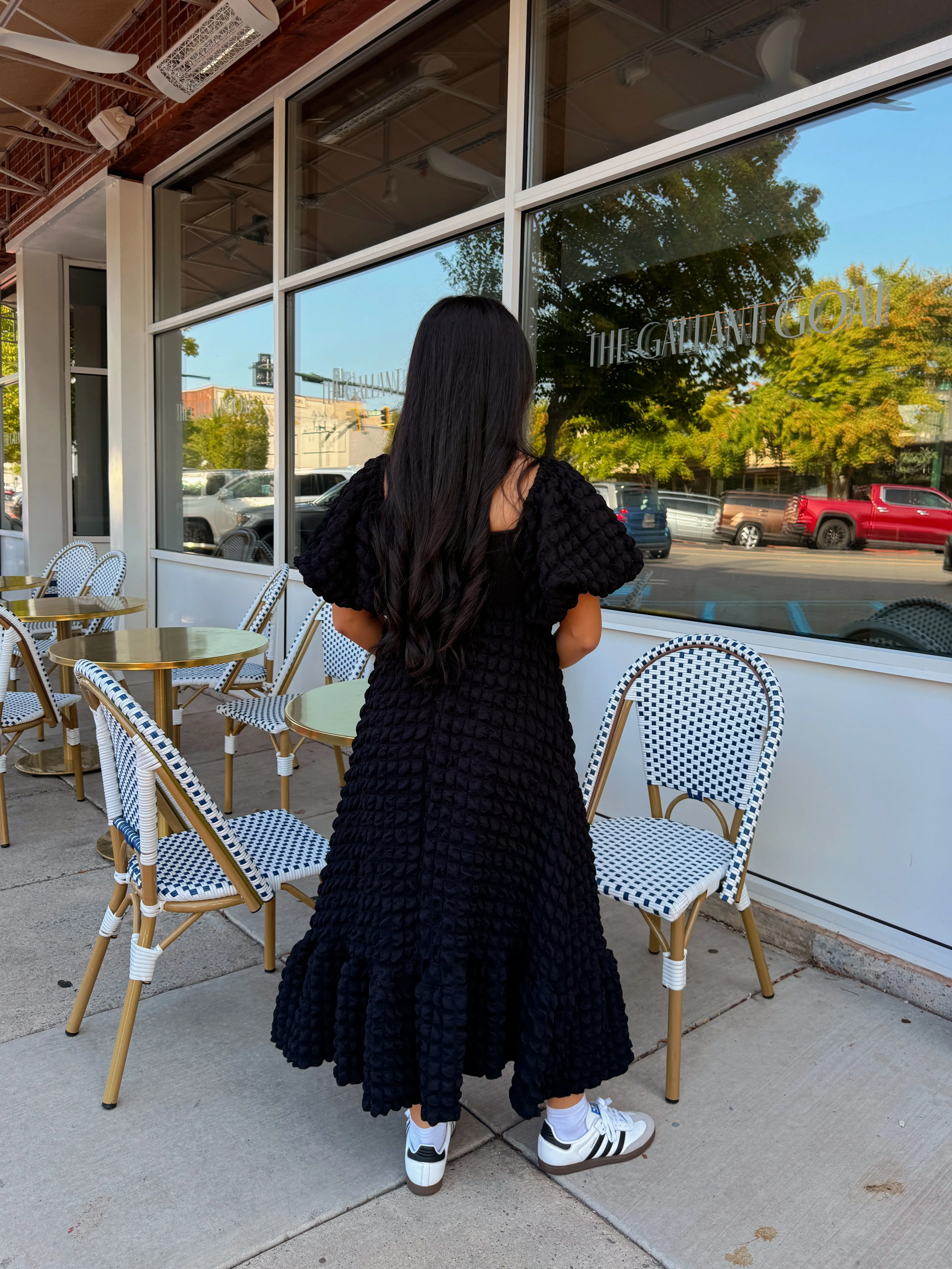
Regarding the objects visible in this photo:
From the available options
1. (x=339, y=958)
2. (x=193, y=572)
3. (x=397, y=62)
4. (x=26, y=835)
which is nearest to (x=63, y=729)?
(x=26, y=835)

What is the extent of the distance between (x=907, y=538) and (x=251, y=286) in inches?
170

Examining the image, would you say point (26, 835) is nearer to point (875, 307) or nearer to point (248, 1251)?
point (248, 1251)

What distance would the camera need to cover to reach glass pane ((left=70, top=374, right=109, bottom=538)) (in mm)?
8625

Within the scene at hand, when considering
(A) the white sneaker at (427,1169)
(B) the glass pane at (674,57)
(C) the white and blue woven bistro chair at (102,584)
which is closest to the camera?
(A) the white sneaker at (427,1169)

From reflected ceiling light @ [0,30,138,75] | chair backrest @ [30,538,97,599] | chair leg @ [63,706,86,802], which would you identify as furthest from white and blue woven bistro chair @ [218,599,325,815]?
reflected ceiling light @ [0,30,138,75]

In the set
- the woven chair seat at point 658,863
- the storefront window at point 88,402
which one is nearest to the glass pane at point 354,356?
the woven chair seat at point 658,863

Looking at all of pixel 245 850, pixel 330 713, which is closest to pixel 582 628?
pixel 245 850

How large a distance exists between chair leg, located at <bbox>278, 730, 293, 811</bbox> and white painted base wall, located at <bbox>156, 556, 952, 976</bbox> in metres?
1.47

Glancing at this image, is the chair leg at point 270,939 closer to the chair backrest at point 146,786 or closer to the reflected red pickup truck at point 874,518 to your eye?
the chair backrest at point 146,786

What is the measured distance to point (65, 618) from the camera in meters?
4.01

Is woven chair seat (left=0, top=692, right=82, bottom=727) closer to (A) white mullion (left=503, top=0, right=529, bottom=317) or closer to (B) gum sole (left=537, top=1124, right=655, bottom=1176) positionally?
(A) white mullion (left=503, top=0, right=529, bottom=317)

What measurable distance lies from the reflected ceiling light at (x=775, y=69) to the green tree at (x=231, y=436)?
325 centimetres

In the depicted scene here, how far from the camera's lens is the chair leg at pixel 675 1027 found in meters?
1.98

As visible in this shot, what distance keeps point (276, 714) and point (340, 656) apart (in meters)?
0.36
